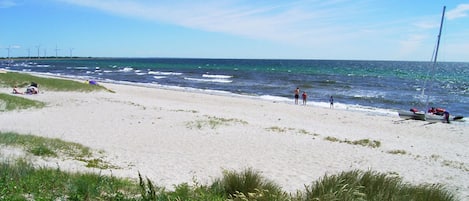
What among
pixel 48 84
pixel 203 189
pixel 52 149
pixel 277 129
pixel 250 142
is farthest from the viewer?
pixel 48 84

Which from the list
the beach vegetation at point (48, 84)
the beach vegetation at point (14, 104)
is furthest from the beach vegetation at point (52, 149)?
the beach vegetation at point (48, 84)

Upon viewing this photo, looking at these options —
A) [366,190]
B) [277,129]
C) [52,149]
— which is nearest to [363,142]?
[277,129]

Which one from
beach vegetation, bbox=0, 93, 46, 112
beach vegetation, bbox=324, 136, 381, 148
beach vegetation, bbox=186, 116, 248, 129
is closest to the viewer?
beach vegetation, bbox=324, 136, 381, 148

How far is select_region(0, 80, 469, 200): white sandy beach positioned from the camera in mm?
10070

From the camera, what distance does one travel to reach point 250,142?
45.8 ft

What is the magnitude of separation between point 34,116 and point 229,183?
14.7 m

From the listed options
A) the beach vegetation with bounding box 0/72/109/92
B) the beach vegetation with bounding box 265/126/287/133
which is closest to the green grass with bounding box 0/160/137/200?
the beach vegetation with bounding box 265/126/287/133

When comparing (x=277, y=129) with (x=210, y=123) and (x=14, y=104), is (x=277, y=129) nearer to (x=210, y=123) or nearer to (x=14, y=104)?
(x=210, y=123)

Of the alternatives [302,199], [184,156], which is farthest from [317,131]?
[302,199]

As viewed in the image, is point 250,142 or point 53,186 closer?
point 53,186

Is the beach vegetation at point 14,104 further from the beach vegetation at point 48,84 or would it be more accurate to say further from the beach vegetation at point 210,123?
the beach vegetation at point 210,123

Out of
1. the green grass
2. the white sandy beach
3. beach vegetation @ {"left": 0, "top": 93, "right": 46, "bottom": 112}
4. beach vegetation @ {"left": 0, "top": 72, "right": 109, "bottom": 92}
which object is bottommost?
the white sandy beach

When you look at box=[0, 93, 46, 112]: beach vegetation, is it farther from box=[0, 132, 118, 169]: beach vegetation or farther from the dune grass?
the dune grass

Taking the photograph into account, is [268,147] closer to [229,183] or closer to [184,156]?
[184,156]
